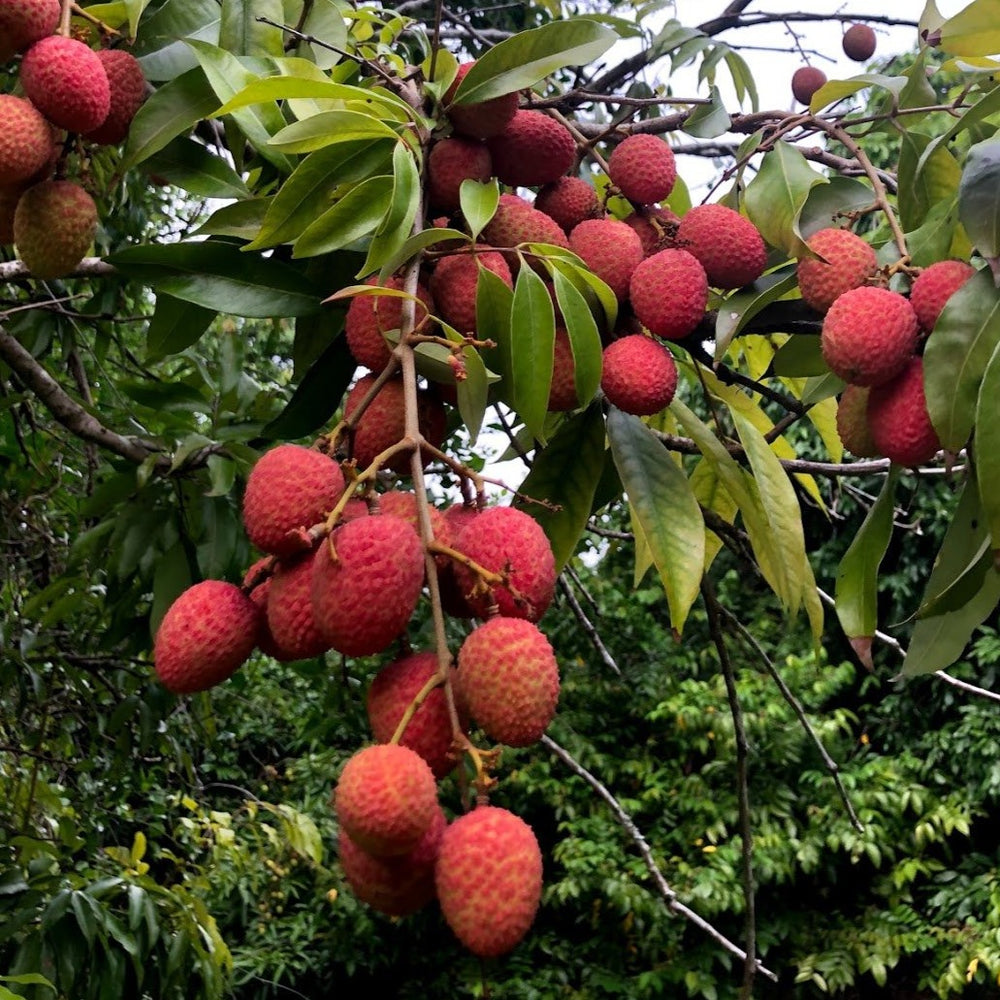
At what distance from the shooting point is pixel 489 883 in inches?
17.5

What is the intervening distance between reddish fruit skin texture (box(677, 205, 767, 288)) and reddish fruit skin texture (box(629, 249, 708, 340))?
0.07 feet

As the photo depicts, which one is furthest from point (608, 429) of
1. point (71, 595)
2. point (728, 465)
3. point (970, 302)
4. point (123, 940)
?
point (123, 940)

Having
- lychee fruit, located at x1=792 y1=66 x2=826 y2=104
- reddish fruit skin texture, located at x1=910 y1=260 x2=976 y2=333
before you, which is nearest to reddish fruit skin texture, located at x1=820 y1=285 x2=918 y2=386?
reddish fruit skin texture, located at x1=910 y1=260 x2=976 y2=333

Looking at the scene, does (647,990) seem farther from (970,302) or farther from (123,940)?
(970,302)

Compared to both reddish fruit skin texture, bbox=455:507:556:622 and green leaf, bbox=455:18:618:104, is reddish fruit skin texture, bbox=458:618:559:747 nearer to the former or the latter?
reddish fruit skin texture, bbox=455:507:556:622

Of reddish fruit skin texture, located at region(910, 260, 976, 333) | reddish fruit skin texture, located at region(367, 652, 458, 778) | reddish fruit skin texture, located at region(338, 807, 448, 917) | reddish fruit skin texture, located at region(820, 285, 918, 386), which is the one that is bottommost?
reddish fruit skin texture, located at region(338, 807, 448, 917)

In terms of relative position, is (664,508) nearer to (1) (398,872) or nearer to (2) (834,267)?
(2) (834,267)

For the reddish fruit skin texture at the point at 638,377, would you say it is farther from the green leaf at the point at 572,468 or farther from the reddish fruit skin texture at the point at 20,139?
the reddish fruit skin texture at the point at 20,139

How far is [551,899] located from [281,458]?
424 cm

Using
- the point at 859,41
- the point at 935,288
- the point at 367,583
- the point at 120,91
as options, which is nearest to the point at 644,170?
the point at 935,288

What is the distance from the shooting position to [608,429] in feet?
2.77

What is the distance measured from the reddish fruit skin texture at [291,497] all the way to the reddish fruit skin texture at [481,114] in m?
0.33

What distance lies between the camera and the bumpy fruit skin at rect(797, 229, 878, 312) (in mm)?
689

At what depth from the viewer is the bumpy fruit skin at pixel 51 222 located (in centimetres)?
75
